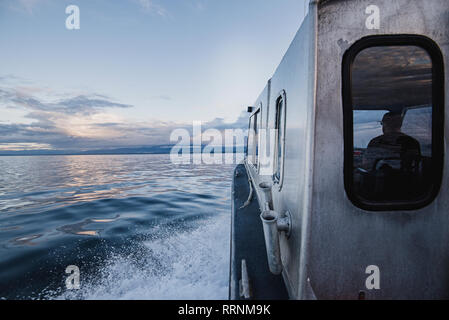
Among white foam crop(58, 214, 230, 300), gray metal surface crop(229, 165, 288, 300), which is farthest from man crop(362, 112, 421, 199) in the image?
white foam crop(58, 214, 230, 300)

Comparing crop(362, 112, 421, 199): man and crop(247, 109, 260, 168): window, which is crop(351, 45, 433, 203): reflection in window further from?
crop(247, 109, 260, 168): window

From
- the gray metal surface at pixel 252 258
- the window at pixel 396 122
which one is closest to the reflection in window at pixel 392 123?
the window at pixel 396 122

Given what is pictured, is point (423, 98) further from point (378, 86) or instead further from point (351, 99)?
point (351, 99)

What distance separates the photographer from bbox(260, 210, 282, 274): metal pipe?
1.75 meters

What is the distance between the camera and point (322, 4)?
1463mm

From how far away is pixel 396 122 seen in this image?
5.87ft

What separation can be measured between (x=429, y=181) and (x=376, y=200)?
1.48 ft

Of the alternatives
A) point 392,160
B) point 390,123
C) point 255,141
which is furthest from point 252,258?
point 255,141

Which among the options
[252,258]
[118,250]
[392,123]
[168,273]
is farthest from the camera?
[118,250]

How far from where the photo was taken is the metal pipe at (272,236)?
1749 millimetres

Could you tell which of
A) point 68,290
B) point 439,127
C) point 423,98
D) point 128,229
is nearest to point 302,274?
point 439,127

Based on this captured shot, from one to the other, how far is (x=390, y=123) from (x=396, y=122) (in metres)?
0.04

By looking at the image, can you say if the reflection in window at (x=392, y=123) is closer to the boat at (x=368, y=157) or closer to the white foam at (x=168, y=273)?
the boat at (x=368, y=157)

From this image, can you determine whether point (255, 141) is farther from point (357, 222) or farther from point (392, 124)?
point (357, 222)
